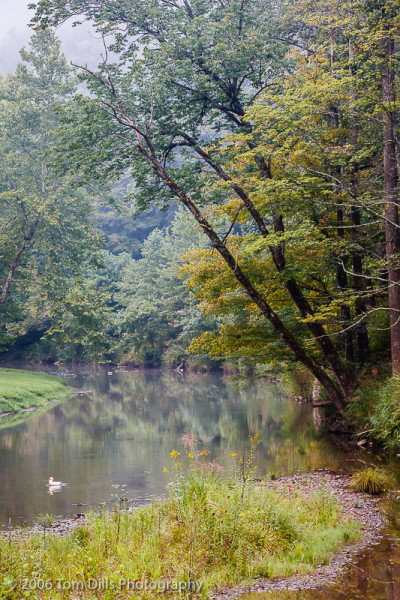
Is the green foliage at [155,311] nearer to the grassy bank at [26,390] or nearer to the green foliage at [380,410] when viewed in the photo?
the grassy bank at [26,390]

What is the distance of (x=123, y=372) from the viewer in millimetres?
48375

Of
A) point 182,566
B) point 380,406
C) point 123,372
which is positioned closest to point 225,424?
point 380,406

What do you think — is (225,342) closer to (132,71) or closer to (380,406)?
(380,406)

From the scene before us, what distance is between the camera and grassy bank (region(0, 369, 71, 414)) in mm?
22828

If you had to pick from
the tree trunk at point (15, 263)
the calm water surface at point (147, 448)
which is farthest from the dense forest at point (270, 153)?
the tree trunk at point (15, 263)

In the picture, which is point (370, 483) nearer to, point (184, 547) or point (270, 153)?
point (184, 547)

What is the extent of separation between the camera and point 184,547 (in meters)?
5.57

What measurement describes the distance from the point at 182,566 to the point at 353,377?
1137 centimetres

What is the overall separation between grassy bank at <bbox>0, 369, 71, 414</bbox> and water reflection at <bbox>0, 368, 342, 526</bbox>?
1173 millimetres

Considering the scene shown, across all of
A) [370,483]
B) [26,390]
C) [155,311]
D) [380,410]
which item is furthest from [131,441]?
[155,311]

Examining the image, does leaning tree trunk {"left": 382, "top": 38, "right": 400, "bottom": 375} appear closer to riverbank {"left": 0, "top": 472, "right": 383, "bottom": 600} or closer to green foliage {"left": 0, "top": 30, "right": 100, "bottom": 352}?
riverbank {"left": 0, "top": 472, "right": 383, "bottom": 600}

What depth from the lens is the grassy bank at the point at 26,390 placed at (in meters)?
22.8

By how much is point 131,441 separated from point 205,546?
11115 mm

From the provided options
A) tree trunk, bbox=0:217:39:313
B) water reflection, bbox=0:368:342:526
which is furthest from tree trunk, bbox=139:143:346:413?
tree trunk, bbox=0:217:39:313
